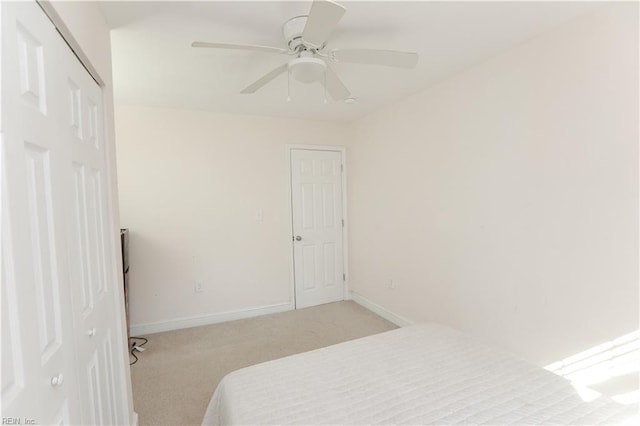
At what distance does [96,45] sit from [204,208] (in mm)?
2037

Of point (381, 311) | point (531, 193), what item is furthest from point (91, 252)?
point (381, 311)

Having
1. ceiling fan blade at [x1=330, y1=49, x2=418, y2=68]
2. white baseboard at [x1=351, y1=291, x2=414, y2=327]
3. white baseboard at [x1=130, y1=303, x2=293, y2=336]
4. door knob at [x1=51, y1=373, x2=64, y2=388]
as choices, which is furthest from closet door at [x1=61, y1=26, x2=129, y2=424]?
white baseboard at [x1=351, y1=291, x2=414, y2=327]

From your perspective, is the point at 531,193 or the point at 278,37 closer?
the point at 278,37

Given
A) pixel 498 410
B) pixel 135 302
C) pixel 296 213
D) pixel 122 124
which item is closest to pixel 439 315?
pixel 498 410

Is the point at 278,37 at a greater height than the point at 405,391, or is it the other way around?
the point at 278,37

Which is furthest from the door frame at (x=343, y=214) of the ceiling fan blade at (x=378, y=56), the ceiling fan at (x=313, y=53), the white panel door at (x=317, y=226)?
the ceiling fan blade at (x=378, y=56)

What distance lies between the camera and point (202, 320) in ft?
10.9

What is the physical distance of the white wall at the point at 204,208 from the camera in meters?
3.07

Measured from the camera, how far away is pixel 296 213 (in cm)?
375

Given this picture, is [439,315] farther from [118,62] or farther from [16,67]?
[118,62]

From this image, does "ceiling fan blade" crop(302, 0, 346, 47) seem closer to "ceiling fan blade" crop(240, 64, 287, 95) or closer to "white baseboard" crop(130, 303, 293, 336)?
"ceiling fan blade" crop(240, 64, 287, 95)

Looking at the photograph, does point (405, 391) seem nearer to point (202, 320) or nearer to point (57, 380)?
point (57, 380)

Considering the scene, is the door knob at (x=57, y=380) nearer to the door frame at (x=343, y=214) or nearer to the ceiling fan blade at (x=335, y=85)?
the ceiling fan blade at (x=335, y=85)

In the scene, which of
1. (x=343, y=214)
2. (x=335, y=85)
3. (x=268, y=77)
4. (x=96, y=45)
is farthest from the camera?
(x=343, y=214)
